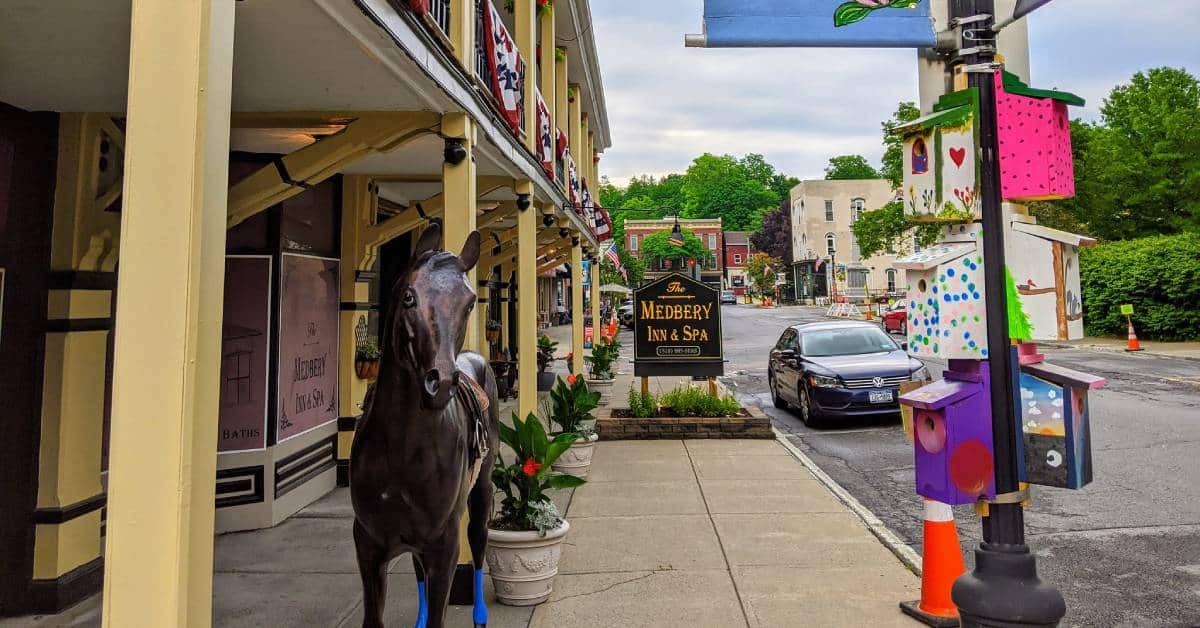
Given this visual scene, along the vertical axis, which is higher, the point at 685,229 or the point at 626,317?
the point at 685,229

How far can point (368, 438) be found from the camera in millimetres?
2965

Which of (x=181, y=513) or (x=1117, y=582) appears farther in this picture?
(x=1117, y=582)

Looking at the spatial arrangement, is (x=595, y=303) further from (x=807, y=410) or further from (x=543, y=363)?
(x=807, y=410)

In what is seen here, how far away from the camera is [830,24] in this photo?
262 centimetres

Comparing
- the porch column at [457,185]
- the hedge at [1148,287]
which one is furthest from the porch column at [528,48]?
the hedge at [1148,287]

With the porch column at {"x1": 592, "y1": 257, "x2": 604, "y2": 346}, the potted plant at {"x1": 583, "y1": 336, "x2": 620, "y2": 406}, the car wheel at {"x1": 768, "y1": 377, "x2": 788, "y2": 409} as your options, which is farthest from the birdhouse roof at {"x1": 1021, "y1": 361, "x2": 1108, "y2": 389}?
the porch column at {"x1": 592, "y1": 257, "x2": 604, "y2": 346}

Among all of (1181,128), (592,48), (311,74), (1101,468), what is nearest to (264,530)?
(311,74)

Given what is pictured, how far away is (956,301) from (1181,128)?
3335 cm

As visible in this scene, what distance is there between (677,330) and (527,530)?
21.0 ft

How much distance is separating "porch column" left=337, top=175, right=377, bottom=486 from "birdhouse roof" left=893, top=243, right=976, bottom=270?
595 centimetres

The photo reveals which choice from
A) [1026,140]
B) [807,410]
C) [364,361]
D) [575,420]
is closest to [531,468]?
[575,420]

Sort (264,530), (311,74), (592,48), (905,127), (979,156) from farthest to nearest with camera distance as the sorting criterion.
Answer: (592,48) → (264,530) → (311,74) → (905,127) → (979,156)

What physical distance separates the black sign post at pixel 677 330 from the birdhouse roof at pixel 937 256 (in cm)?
743

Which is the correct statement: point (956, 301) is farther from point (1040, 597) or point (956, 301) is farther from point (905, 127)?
point (1040, 597)
